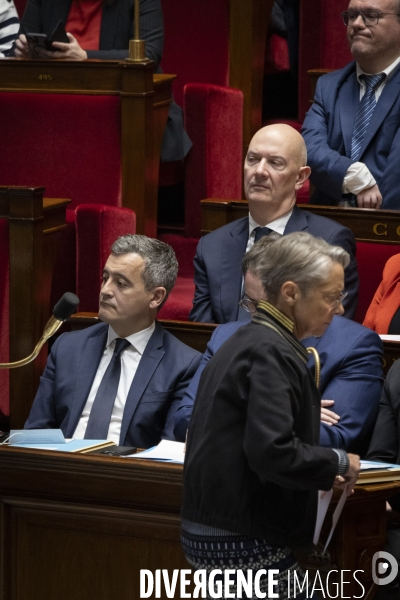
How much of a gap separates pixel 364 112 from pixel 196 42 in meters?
0.57

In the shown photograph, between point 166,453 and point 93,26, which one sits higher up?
point 93,26

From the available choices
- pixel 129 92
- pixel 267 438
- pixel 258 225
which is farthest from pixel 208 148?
pixel 267 438

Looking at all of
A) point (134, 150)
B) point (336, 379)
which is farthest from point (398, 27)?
point (336, 379)

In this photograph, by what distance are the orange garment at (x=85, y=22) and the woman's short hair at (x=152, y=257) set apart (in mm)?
756

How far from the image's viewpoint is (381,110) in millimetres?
1721

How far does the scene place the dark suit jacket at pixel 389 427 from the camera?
1.20 meters

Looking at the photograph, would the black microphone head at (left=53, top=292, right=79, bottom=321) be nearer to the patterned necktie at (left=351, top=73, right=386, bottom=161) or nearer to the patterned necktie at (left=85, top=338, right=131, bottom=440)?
the patterned necktie at (left=85, top=338, right=131, bottom=440)

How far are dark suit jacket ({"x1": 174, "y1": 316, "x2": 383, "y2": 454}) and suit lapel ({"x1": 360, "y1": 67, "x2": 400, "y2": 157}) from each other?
532 millimetres

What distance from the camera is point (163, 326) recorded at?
1.46 m

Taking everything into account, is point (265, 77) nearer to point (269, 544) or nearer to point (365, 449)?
point (365, 449)

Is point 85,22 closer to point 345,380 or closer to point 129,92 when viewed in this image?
point 129,92

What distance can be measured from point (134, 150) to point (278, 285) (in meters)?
1.03

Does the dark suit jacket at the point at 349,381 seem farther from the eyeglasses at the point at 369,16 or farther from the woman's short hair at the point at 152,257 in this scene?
the eyeglasses at the point at 369,16

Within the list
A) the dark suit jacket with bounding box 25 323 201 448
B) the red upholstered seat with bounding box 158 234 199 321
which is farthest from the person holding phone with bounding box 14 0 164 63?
the dark suit jacket with bounding box 25 323 201 448
